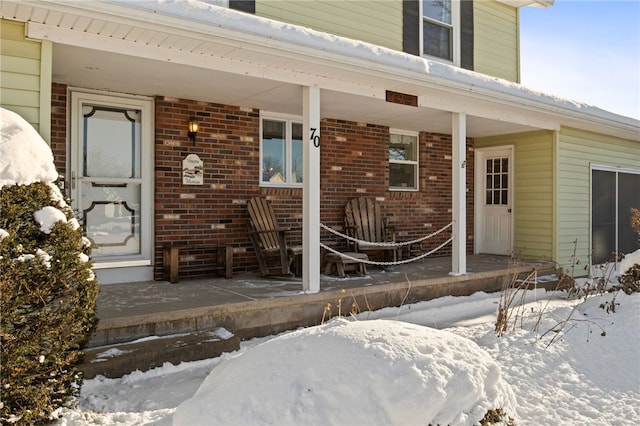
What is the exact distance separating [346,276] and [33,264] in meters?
4.30

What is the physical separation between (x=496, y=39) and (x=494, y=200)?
10.1 feet

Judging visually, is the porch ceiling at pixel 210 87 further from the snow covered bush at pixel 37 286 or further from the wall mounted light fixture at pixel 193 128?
the snow covered bush at pixel 37 286

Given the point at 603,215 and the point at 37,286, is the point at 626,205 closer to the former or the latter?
the point at 603,215

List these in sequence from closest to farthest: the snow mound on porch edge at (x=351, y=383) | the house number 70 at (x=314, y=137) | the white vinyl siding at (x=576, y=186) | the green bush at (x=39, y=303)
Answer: the snow mound on porch edge at (x=351, y=383), the green bush at (x=39, y=303), the house number 70 at (x=314, y=137), the white vinyl siding at (x=576, y=186)

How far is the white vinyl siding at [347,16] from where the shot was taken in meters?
6.73

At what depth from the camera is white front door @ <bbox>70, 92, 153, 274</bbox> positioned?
5.62 metres

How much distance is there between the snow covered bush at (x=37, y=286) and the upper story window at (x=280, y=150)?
4.18 meters

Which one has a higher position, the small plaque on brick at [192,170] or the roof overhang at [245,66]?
the roof overhang at [245,66]

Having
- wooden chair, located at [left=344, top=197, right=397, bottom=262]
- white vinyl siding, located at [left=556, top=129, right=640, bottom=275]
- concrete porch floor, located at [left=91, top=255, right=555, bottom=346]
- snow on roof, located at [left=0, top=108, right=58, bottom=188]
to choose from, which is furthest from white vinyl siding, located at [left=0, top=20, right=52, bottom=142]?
white vinyl siding, located at [left=556, top=129, right=640, bottom=275]

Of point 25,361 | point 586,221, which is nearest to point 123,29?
point 25,361

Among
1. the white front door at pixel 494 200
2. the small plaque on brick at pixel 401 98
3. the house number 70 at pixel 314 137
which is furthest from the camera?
the white front door at pixel 494 200

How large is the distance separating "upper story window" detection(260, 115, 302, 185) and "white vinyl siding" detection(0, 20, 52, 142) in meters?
3.44

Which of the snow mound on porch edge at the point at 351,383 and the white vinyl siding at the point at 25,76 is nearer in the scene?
the snow mound on porch edge at the point at 351,383

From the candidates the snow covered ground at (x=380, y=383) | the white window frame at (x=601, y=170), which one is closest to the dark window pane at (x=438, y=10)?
the white window frame at (x=601, y=170)
